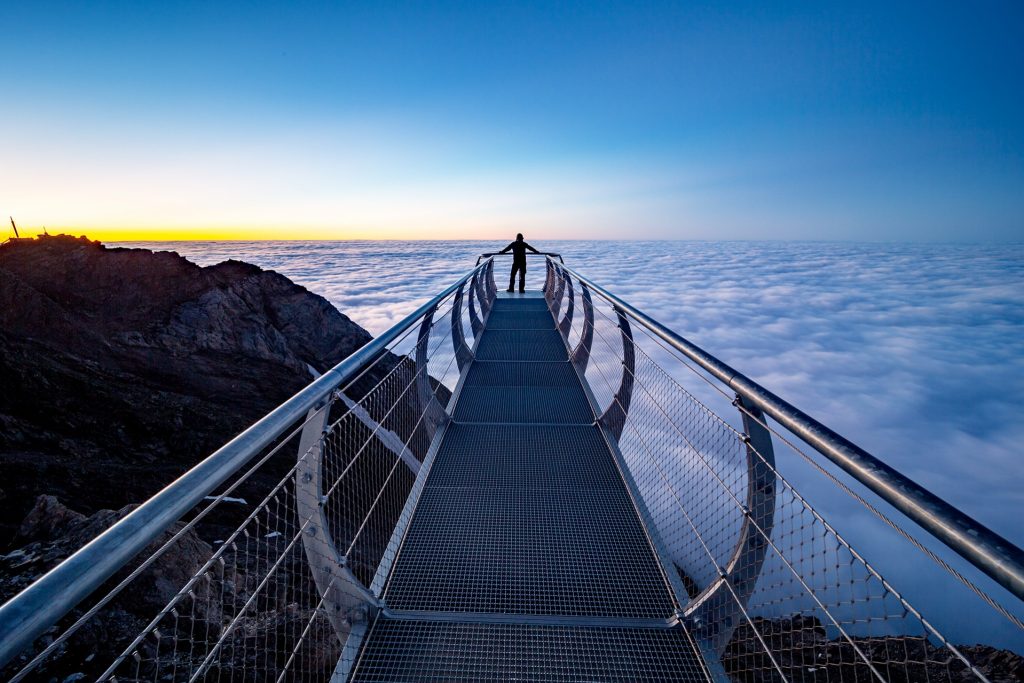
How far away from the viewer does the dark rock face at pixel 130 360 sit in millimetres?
7887

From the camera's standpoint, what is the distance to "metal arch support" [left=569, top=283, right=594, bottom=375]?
529 cm

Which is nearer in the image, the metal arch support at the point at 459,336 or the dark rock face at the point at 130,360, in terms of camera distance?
the metal arch support at the point at 459,336

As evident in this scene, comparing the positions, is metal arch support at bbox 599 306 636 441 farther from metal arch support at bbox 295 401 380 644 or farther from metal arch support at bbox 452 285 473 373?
metal arch support at bbox 295 401 380 644

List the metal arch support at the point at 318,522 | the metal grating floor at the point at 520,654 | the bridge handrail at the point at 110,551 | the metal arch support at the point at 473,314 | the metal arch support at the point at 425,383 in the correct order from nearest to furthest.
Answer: the bridge handrail at the point at 110,551 < the metal arch support at the point at 318,522 < the metal grating floor at the point at 520,654 < the metal arch support at the point at 425,383 < the metal arch support at the point at 473,314

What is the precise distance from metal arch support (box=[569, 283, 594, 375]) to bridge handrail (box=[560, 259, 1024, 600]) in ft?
11.8

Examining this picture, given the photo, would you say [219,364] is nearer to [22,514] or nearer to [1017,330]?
[22,514]

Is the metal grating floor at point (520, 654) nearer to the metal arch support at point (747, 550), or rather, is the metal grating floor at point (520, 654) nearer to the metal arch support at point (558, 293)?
the metal arch support at point (747, 550)

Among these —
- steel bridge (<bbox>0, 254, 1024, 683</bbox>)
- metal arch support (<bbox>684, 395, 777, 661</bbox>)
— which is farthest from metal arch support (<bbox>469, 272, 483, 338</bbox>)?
metal arch support (<bbox>684, 395, 777, 661</bbox>)

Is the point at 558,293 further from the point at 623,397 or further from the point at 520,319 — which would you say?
the point at 623,397

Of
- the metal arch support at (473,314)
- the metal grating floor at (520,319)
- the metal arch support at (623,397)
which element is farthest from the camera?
the metal grating floor at (520,319)

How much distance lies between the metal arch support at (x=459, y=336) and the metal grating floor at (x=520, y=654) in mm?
3401

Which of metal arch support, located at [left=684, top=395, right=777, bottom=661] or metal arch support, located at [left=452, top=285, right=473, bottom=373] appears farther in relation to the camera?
metal arch support, located at [left=452, top=285, right=473, bottom=373]

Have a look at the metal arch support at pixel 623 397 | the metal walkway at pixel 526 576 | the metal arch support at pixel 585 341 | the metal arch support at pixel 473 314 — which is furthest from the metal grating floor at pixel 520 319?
the metal walkway at pixel 526 576

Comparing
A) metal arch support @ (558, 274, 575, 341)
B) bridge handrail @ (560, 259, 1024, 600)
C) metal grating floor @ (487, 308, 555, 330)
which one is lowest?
metal grating floor @ (487, 308, 555, 330)
